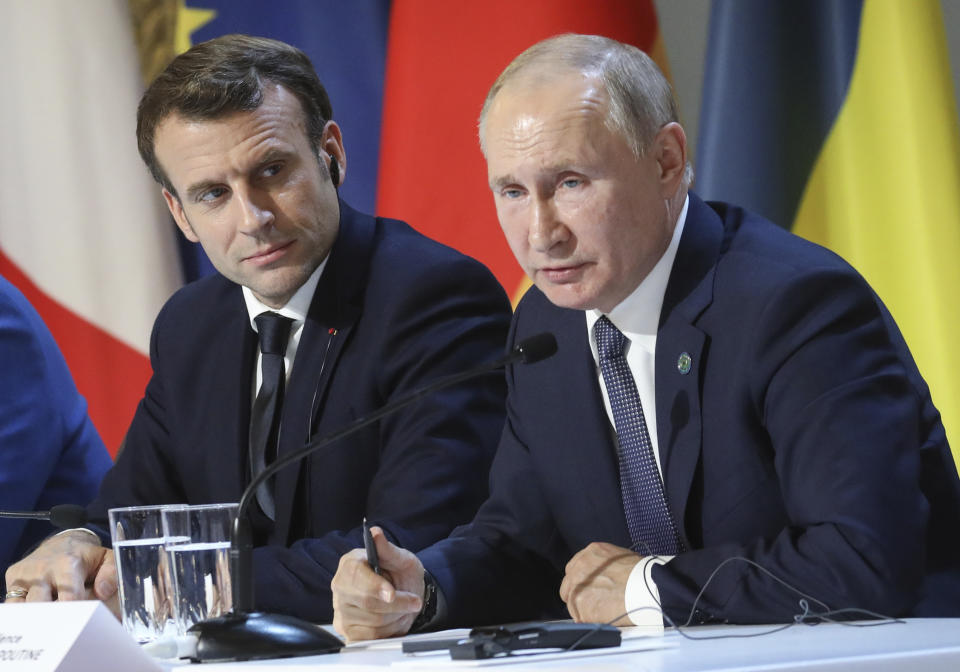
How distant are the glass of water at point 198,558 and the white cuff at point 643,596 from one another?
1.87 ft

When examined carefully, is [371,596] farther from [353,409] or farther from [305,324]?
[305,324]

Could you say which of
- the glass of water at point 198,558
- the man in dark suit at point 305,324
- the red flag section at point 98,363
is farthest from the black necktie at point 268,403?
the red flag section at point 98,363

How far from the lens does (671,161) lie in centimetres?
214

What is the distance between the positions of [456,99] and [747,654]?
2575 mm

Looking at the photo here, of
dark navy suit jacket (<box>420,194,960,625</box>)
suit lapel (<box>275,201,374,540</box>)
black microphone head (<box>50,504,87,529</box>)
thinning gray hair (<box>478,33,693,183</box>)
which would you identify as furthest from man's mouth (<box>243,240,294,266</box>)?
black microphone head (<box>50,504,87,529</box>)

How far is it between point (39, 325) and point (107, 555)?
0.89 m

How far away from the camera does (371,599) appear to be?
5.87 feet

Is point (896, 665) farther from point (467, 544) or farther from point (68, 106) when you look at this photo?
point (68, 106)

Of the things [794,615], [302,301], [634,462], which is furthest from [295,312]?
[794,615]

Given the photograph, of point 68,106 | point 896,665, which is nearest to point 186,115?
point 68,106

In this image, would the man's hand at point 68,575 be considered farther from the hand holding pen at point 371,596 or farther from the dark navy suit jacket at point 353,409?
the hand holding pen at point 371,596

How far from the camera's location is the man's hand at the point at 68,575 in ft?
7.31

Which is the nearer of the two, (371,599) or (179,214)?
(371,599)

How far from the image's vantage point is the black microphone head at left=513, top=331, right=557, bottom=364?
166cm
